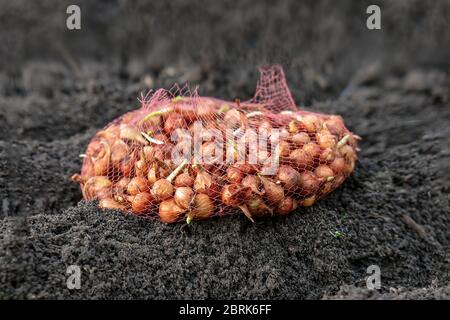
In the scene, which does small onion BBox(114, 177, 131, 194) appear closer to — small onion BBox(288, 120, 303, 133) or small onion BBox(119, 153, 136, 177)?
small onion BBox(119, 153, 136, 177)

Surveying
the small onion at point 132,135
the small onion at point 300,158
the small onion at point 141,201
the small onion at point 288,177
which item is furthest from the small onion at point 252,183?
the small onion at point 132,135

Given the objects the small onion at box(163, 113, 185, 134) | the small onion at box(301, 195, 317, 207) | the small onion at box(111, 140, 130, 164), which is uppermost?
the small onion at box(163, 113, 185, 134)

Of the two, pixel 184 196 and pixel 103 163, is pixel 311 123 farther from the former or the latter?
pixel 103 163

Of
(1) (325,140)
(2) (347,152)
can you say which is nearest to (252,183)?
(1) (325,140)

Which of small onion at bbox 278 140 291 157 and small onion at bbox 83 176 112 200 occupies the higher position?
small onion at bbox 278 140 291 157

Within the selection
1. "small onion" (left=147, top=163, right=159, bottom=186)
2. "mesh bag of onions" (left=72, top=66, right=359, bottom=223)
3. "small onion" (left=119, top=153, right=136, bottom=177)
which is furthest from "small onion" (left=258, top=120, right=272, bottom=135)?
"small onion" (left=119, top=153, right=136, bottom=177)

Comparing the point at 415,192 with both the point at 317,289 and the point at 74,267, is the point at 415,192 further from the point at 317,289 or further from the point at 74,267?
the point at 74,267

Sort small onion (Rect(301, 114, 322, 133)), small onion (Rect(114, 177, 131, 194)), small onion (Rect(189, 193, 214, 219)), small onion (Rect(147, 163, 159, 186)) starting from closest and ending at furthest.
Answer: small onion (Rect(189, 193, 214, 219))
small onion (Rect(147, 163, 159, 186))
small onion (Rect(114, 177, 131, 194))
small onion (Rect(301, 114, 322, 133))
